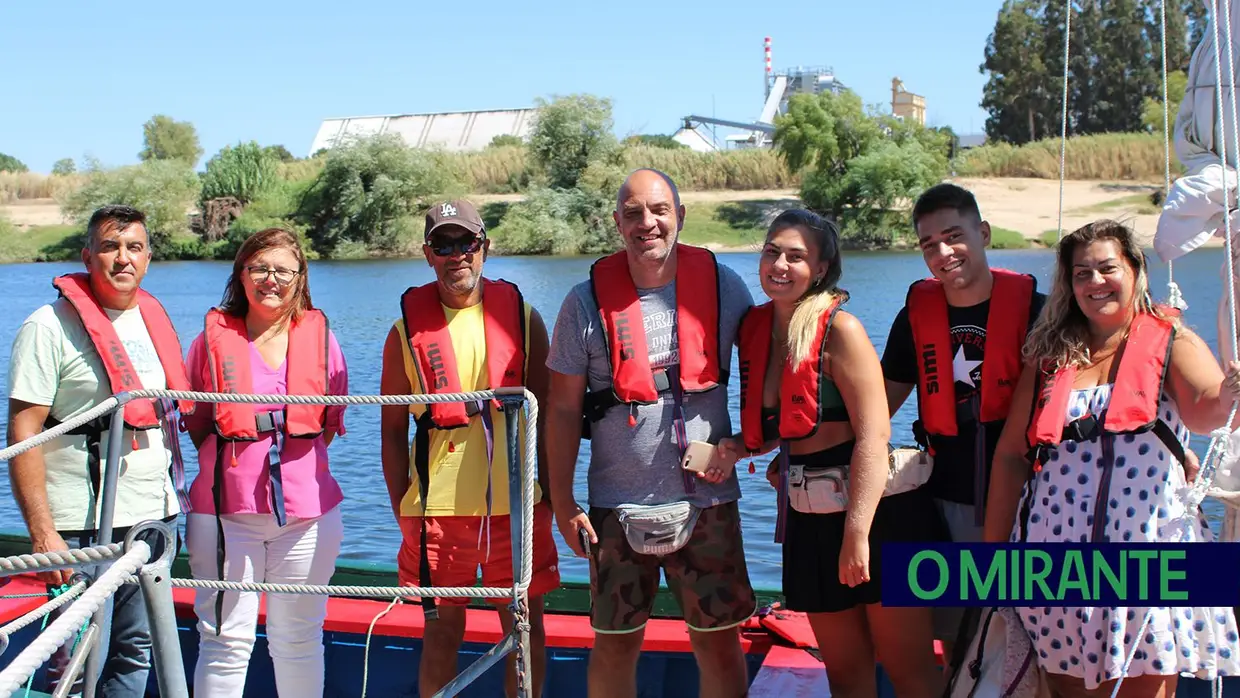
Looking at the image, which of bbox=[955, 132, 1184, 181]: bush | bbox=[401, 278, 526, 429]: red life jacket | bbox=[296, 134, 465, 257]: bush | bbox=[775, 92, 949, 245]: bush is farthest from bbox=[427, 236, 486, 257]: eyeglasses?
bbox=[955, 132, 1184, 181]: bush

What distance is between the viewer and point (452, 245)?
3.18m

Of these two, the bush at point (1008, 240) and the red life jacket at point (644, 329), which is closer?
the red life jacket at point (644, 329)

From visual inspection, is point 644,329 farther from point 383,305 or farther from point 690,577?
point 383,305

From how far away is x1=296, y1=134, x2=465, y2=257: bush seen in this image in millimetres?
37469

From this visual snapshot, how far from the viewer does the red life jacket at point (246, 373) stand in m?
3.16

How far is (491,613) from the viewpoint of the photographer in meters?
4.01

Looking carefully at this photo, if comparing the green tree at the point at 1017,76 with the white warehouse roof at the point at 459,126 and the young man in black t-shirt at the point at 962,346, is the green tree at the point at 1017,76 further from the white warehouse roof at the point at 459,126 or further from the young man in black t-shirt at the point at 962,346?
the young man in black t-shirt at the point at 962,346

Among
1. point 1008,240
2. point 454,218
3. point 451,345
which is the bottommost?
point 1008,240

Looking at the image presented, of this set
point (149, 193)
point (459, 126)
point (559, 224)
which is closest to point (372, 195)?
point (559, 224)

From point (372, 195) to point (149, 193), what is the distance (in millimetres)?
9481

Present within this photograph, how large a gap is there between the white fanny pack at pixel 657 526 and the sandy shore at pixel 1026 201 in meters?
32.2

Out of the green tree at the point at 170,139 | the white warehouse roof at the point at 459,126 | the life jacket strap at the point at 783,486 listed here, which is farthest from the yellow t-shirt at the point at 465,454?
the green tree at the point at 170,139

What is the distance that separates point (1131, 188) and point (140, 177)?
35.8 meters

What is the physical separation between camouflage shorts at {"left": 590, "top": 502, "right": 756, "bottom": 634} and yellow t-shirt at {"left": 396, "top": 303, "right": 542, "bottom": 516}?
1.12 ft
